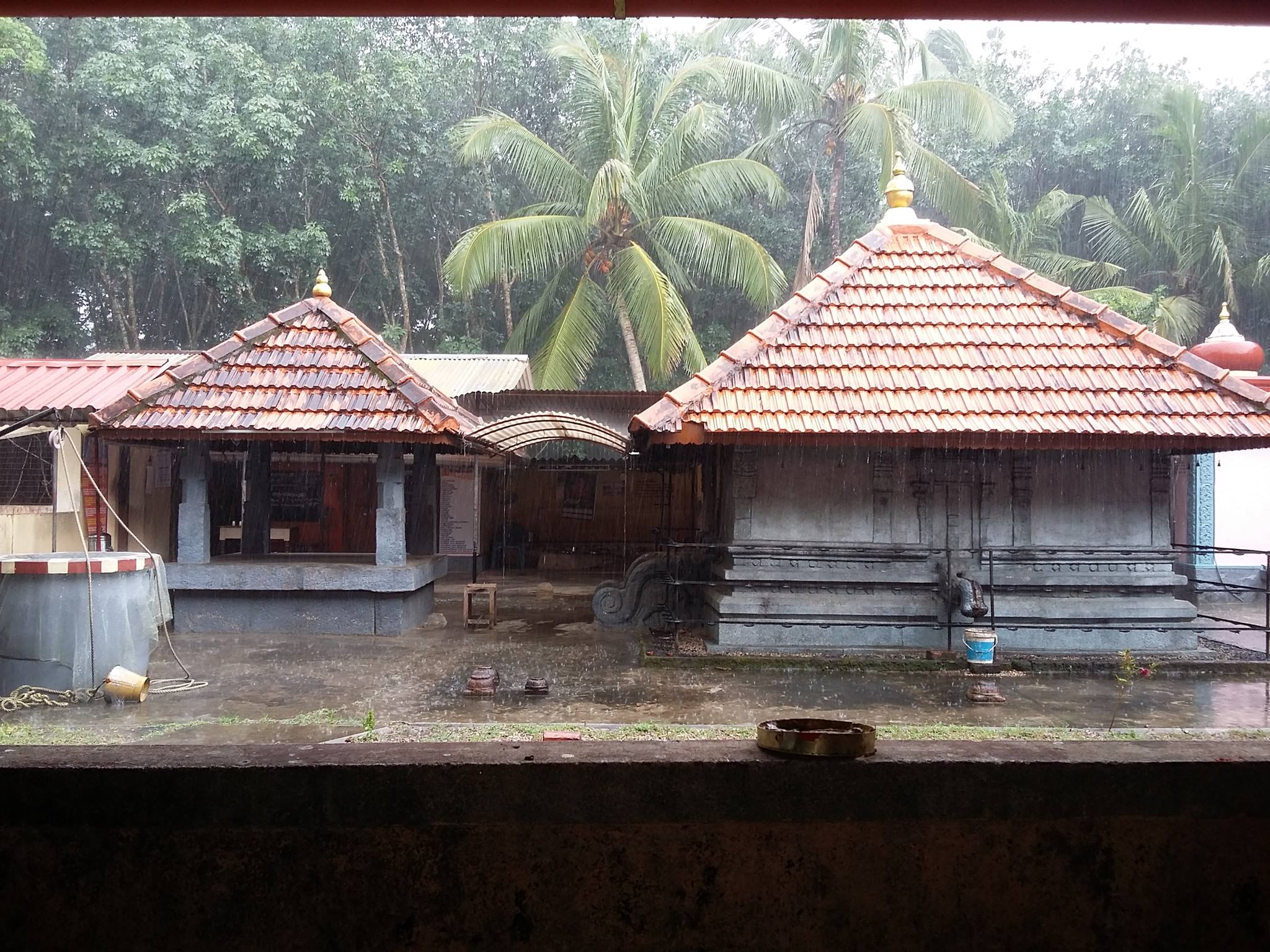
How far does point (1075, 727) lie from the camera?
24.0ft

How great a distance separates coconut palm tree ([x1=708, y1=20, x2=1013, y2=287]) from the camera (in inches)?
755

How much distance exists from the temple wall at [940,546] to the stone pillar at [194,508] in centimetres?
603

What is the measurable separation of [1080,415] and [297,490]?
14333mm

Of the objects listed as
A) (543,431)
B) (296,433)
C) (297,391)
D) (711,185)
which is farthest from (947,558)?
(711,185)

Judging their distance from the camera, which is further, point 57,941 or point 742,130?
point 742,130

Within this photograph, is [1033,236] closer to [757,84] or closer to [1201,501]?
[757,84]

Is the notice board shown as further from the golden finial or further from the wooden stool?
the golden finial

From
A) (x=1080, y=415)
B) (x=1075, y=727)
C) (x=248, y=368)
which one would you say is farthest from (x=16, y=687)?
(x=1080, y=415)

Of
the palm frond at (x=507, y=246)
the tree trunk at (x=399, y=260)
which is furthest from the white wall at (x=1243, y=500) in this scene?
the tree trunk at (x=399, y=260)

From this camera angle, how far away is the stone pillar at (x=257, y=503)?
12.7 metres

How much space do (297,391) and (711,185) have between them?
36.5 ft

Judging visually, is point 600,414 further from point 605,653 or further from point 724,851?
point 724,851

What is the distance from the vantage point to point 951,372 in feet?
33.4

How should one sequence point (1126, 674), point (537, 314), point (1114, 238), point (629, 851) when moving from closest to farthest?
point (629, 851)
point (1126, 674)
point (537, 314)
point (1114, 238)
